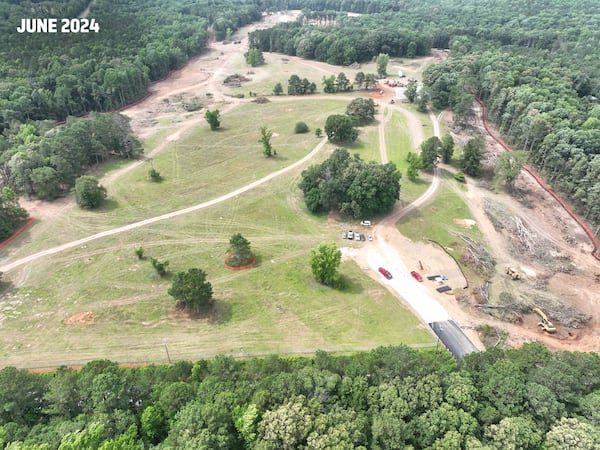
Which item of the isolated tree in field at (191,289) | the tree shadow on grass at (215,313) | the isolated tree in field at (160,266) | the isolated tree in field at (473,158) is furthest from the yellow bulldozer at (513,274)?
the isolated tree in field at (160,266)

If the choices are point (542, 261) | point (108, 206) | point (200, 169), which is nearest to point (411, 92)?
point (200, 169)

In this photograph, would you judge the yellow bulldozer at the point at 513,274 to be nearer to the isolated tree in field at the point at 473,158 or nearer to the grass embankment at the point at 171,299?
the grass embankment at the point at 171,299

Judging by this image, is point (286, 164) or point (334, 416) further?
point (286, 164)

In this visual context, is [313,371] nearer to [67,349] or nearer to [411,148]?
[67,349]

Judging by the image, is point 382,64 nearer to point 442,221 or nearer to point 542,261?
point 442,221

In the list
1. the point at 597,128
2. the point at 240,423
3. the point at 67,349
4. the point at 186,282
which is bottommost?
the point at 67,349

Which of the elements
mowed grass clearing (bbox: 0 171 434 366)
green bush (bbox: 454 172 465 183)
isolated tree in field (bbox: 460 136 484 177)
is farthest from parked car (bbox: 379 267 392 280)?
isolated tree in field (bbox: 460 136 484 177)

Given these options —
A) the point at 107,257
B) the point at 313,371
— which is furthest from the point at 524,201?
Result: the point at 107,257
